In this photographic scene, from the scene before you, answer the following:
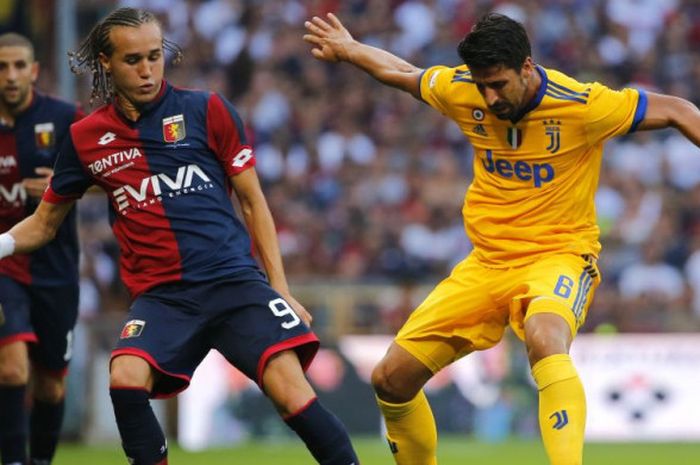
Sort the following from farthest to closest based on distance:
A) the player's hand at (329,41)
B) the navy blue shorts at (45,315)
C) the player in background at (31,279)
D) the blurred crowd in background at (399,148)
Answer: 1. the blurred crowd in background at (399,148)
2. the navy blue shorts at (45,315)
3. the player in background at (31,279)
4. the player's hand at (329,41)

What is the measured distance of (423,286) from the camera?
1475 cm

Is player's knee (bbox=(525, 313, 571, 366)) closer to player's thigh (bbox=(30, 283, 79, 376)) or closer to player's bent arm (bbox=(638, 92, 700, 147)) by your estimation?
player's bent arm (bbox=(638, 92, 700, 147))

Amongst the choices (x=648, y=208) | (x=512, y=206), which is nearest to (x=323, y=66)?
(x=648, y=208)

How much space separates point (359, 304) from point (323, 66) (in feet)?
18.7

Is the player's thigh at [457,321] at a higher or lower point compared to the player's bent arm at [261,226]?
lower

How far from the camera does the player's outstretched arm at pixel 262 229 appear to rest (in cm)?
645

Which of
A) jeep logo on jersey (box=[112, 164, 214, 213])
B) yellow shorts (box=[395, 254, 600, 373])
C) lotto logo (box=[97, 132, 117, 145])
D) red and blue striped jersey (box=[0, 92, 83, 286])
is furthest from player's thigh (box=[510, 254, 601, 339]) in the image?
red and blue striped jersey (box=[0, 92, 83, 286])

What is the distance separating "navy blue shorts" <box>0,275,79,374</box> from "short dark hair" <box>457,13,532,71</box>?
3206 millimetres

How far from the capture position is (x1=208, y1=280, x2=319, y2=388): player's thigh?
246 inches

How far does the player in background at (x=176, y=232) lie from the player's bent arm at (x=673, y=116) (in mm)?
1779

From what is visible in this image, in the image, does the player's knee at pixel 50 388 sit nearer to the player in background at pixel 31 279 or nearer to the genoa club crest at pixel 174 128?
the player in background at pixel 31 279

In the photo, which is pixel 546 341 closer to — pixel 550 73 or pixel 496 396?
pixel 550 73

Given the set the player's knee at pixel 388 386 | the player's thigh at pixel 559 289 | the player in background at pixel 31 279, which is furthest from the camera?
the player in background at pixel 31 279

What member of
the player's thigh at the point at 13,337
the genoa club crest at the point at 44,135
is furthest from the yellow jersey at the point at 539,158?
the player's thigh at the point at 13,337
